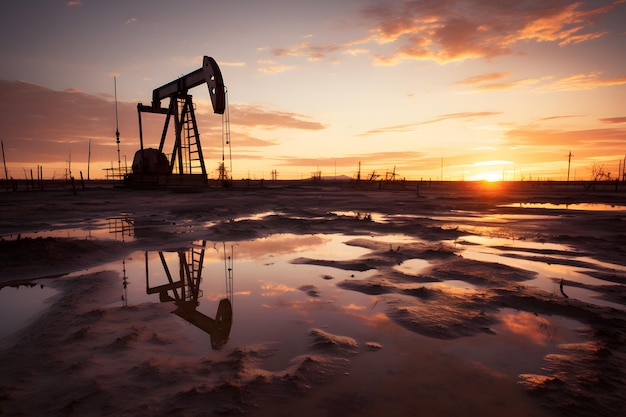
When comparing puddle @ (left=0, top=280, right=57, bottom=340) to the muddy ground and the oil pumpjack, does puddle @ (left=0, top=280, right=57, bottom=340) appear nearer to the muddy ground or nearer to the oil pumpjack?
the muddy ground

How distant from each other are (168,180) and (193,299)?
23.9 m

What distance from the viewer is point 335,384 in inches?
90.0

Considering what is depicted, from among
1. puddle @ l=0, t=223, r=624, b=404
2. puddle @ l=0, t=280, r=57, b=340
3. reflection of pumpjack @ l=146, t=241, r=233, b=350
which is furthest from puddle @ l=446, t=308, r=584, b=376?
puddle @ l=0, t=280, r=57, b=340

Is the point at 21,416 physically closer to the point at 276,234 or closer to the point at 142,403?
the point at 142,403

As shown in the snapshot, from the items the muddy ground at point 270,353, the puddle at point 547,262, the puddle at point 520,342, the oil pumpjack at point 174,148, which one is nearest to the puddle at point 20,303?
the muddy ground at point 270,353

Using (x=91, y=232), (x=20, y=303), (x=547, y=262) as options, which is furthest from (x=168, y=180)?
(x=547, y=262)

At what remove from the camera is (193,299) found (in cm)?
408

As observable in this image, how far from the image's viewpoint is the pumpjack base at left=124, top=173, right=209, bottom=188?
25344 mm

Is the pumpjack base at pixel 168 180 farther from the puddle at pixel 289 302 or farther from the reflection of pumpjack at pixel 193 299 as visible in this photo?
the reflection of pumpjack at pixel 193 299

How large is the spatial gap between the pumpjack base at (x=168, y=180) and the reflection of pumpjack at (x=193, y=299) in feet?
68.9

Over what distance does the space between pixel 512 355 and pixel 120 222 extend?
11808 mm

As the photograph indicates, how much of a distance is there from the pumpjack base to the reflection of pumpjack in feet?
68.9

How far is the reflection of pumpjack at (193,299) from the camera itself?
3.20 m

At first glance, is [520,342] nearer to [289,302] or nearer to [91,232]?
[289,302]
